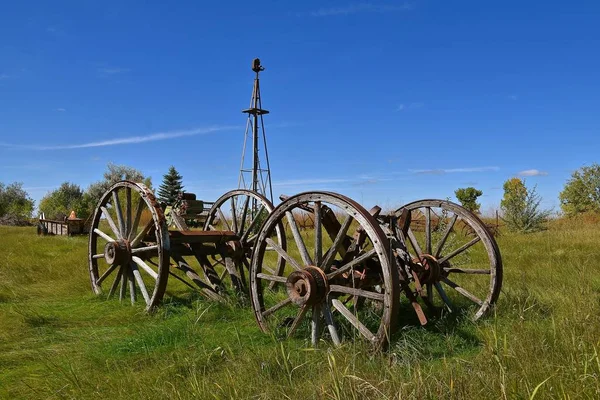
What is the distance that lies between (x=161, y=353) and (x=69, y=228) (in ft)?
54.7

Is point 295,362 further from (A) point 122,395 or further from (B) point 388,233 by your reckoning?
(B) point 388,233

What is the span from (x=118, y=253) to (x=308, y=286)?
11.5ft

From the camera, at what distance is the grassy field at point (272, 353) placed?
7.86ft

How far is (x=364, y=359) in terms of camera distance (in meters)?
3.30

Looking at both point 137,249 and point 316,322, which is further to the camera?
point 137,249

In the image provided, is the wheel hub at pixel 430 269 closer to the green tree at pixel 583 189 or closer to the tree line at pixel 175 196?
the tree line at pixel 175 196

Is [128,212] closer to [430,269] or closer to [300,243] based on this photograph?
[300,243]

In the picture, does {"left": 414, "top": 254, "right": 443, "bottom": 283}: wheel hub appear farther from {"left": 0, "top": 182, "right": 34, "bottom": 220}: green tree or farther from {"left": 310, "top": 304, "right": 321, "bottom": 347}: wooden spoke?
{"left": 0, "top": 182, "right": 34, "bottom": 220}: green tree

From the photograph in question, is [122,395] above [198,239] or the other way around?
the other way around

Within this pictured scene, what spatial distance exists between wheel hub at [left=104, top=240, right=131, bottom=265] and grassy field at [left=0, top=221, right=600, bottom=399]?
630 mm

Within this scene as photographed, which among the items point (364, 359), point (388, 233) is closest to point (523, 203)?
point (388, 233)

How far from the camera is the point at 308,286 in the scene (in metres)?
4.12

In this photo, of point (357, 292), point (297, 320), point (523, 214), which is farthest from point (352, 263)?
point (523, 214)

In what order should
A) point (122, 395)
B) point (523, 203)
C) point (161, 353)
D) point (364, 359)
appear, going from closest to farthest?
1. point (122, 395)
2. point (364, 359)
3. point (161, 353)
4. point (523, 203)
